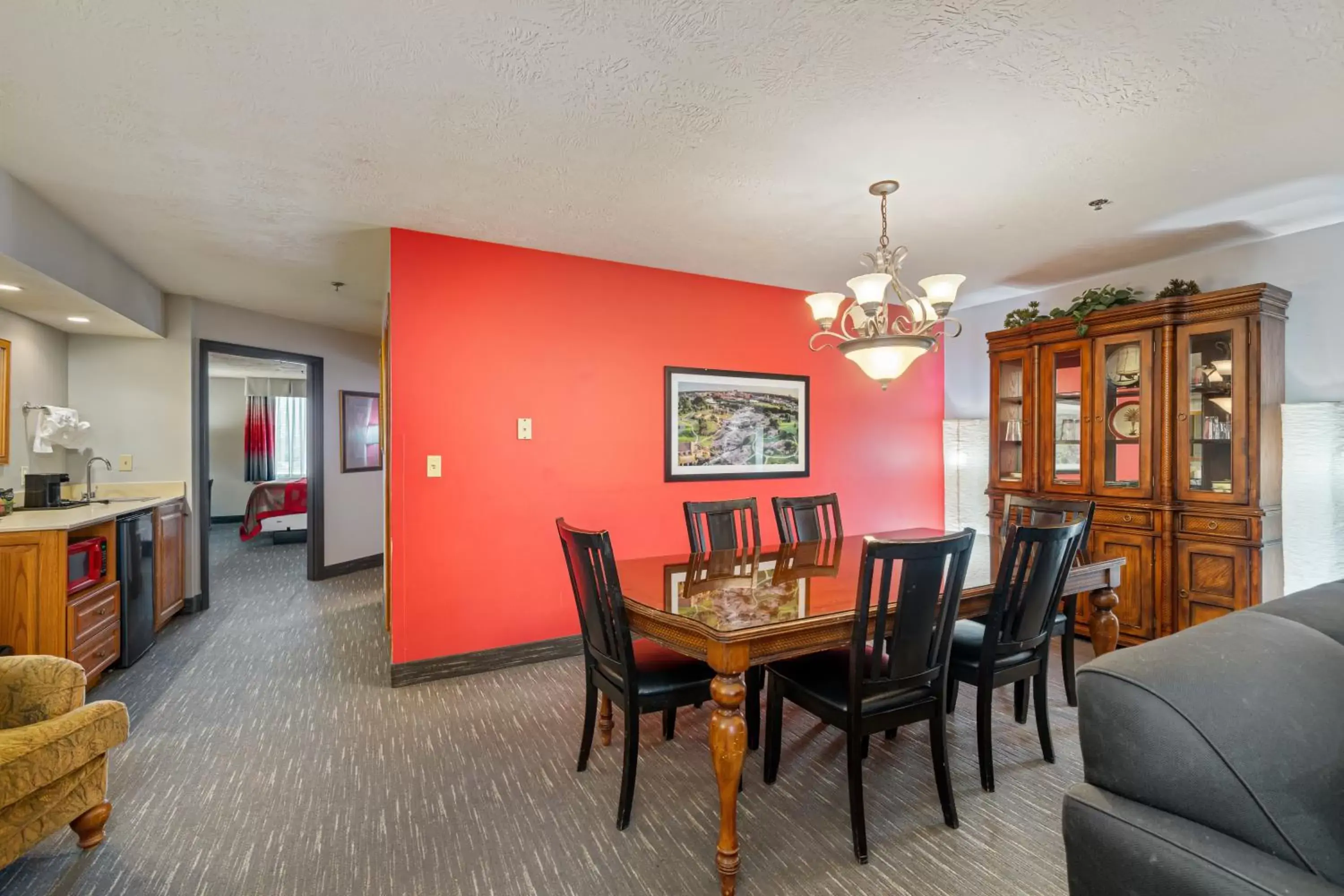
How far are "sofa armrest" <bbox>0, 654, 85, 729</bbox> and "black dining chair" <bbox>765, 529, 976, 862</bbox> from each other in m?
2.28

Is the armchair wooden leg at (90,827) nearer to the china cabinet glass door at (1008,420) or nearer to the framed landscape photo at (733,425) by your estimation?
the framed landscape photo at (733,425)

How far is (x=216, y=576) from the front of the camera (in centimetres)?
586

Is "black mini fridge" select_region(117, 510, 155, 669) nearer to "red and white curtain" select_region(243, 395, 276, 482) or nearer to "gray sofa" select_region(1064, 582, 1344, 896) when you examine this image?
"gray sofa" select_region(1064, 582, 1344, 896)

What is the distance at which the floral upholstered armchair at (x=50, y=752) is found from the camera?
159 centimetres

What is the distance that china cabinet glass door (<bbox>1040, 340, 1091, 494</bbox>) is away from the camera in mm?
3938

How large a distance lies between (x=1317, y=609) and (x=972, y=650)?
1171 millimetres

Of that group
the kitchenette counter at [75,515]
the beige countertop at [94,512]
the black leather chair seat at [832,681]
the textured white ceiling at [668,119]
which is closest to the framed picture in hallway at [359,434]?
the beige countertop at [94,512]

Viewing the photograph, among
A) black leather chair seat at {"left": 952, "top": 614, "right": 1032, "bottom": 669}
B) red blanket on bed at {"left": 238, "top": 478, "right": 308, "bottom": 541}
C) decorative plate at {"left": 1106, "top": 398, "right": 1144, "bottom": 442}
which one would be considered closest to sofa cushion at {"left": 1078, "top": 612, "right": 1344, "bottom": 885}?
black leather chair seat at {"left": 952, "top": 614, "right": 1032, "bottom": 669}

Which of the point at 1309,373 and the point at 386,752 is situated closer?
the point at 386,752

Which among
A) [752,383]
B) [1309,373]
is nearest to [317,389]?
[752,383]

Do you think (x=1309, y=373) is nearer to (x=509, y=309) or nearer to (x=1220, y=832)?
(x=1220, y=832)

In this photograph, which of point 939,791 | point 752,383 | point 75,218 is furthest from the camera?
point 752,383

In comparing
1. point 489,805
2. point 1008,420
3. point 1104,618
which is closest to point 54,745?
point 489,805

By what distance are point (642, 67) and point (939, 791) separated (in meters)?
2.47
